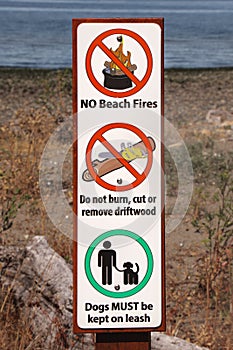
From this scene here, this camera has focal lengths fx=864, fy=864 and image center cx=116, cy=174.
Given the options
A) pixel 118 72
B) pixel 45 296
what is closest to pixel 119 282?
pixel 118 72

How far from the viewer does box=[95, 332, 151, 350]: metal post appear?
285cm

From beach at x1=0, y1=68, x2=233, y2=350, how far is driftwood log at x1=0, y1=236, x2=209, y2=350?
0.35 ft

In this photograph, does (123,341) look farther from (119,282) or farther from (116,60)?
(116,60)

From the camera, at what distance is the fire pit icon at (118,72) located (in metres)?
2.73

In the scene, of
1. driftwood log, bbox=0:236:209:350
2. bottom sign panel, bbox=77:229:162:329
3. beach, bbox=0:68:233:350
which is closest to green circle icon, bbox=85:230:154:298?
bottom sign panel, bbox=77:229:162:329

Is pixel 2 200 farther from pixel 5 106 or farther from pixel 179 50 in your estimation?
pixel 179 50

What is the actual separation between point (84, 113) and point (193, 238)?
10.0 ft

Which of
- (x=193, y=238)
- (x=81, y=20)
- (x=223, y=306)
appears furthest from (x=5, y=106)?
(x=81, y=20)

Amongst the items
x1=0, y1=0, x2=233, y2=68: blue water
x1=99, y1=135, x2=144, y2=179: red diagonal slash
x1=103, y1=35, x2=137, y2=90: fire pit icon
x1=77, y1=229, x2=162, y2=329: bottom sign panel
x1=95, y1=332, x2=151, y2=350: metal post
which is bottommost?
x1=95, y1=332, x2=151, y2=350: metal post

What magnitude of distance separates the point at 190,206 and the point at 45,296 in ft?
7.50

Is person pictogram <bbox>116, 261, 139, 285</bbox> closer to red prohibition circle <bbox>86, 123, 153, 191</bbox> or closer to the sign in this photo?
Answer: the sign

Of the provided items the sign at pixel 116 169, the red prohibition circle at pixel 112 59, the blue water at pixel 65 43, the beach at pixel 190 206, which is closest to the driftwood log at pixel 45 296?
the beach at pixel 190 206

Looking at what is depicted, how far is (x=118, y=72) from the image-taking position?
272cm

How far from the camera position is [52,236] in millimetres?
5320
